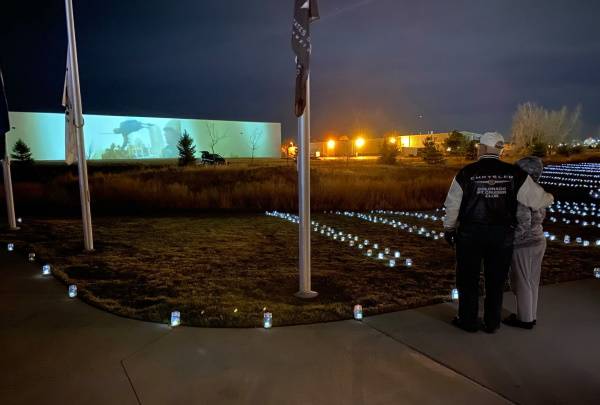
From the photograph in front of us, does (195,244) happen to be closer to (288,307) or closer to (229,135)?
(288,307)

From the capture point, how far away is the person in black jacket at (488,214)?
3996 mm

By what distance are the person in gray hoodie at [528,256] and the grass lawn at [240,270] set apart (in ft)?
3.52

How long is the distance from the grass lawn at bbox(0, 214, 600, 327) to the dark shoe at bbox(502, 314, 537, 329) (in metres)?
0.89

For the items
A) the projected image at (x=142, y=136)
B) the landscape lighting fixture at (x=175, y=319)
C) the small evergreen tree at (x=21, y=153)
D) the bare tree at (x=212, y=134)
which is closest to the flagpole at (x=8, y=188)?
the landscape lighting fixture at (x=175, y=319)

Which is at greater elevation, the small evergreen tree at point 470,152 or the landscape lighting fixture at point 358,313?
the small evergreen tree at point 470,152

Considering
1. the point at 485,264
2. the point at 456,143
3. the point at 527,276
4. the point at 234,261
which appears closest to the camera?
the point at 485,264

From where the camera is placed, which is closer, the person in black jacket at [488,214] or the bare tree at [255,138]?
the person in black jacket at [488,214]

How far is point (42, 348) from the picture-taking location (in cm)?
404

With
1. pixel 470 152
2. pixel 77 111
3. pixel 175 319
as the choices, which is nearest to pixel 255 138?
pixel 470 152

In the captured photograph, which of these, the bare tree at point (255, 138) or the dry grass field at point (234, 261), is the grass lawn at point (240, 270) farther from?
the bare tree at point (255, 138)

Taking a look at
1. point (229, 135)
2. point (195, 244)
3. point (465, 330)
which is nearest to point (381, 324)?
point (465, 330)

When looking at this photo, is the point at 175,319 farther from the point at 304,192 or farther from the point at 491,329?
the point at 491,329

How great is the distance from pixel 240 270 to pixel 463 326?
134 inches

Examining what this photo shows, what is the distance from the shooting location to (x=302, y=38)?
4.83 m
